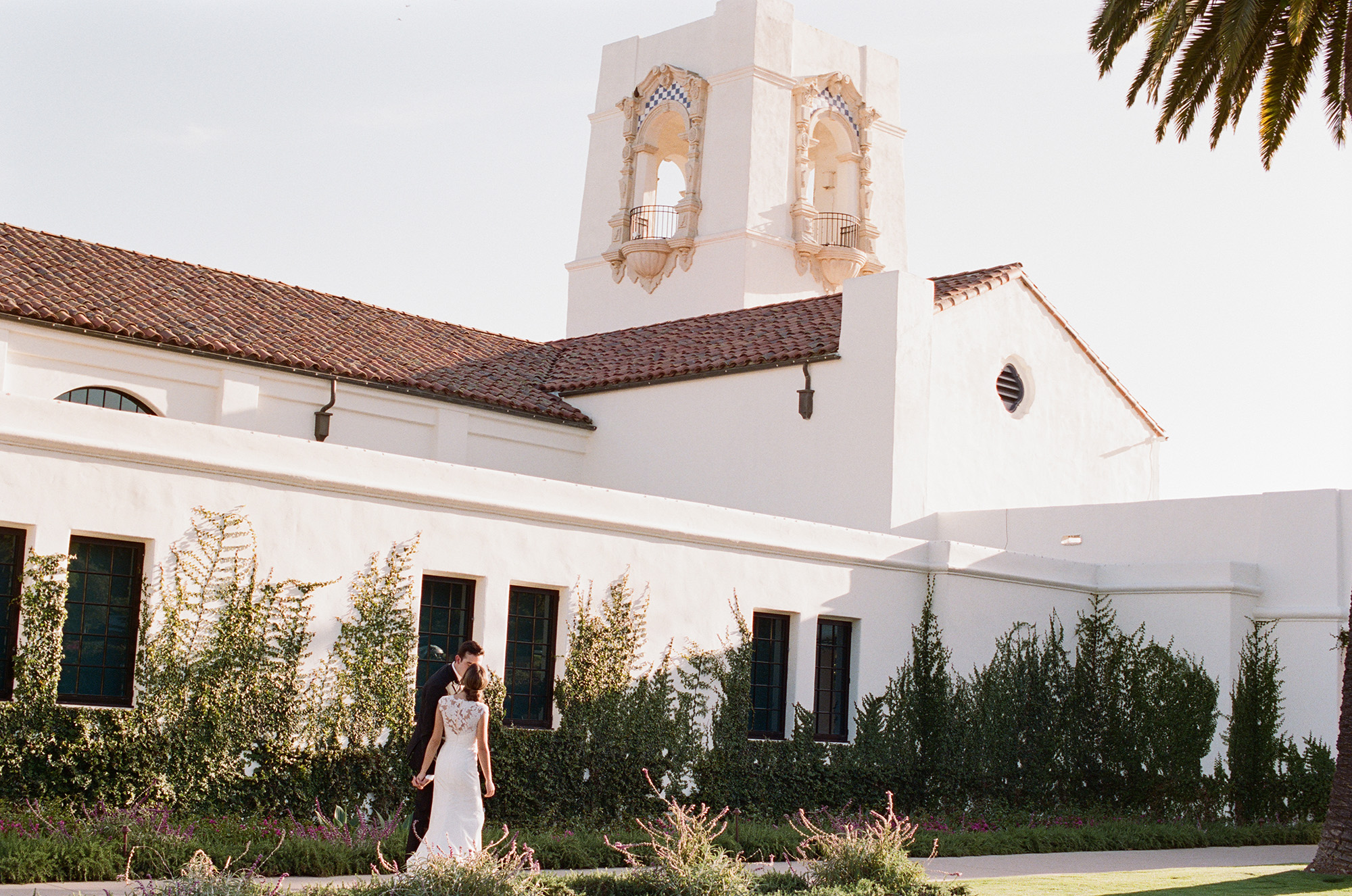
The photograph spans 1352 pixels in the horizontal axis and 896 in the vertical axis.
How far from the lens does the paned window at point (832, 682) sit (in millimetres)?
18609

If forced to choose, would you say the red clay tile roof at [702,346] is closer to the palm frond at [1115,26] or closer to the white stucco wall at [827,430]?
the white stucco wall at [827,430]

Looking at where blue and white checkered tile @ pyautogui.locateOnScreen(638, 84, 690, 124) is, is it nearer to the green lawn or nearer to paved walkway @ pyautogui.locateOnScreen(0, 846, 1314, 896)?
paved walkway @ pyautogui.locateOnScreen(0, 846, 1314, 896)

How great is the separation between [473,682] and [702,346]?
51.9 feet

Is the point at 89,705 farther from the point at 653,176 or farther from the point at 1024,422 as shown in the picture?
the point at 653,176

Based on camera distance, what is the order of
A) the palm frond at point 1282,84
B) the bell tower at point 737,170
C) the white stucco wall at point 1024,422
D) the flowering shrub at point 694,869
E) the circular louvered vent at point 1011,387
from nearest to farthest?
the flowering shrub at point 694,869 < the palm frond at point 1282,84 < the white stucco wall at point 1024,422 < the circular louvered vent at point 1011,387 < the bell tower at point 737,170

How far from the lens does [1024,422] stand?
25562 millimetres

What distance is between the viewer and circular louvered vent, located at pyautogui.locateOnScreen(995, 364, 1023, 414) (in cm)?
2544

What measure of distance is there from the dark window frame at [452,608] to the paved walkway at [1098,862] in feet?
11.0

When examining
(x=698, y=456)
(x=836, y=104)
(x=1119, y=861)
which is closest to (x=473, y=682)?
(x=1119, y=861)

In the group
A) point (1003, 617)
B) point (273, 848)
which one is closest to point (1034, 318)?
point (1003, 617)

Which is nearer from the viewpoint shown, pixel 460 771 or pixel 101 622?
pixel 460 771

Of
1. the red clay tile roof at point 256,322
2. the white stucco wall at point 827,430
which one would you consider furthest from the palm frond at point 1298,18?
the red clay tile roof at point 256,322

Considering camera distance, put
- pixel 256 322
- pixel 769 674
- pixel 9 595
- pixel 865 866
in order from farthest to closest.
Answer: pixel 256 322 < pixel 769 674 < pixel 9 595 < pixel 865 866

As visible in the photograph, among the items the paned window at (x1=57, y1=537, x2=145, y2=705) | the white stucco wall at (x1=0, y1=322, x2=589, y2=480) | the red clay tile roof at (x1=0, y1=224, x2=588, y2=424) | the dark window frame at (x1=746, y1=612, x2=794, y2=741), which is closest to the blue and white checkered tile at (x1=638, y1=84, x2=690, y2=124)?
the red clay tile roof at (x1=0, y1=224, x2=588, y2=424)
